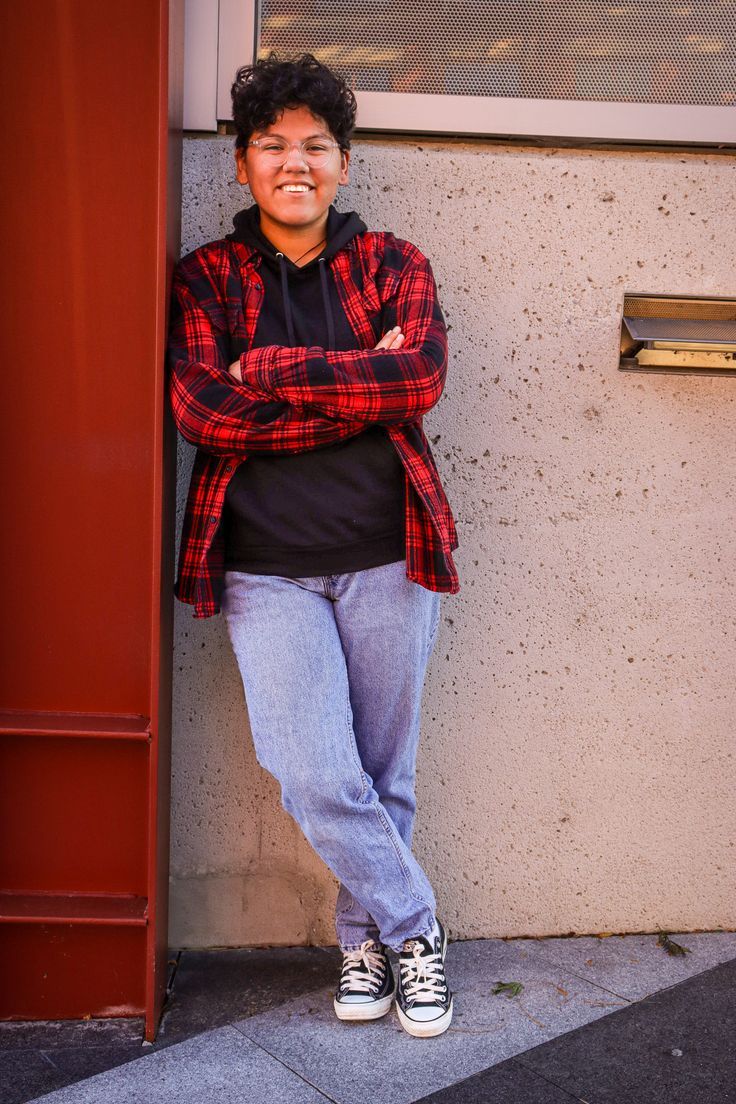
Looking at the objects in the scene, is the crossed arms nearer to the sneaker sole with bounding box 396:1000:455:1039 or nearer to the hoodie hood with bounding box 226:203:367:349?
the hoodie hood with bounding box 226:203:367:349

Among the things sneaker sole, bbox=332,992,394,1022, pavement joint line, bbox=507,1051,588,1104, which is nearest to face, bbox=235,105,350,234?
sneaker sole, bbox=332,992,394,1022

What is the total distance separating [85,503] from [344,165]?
1096 millimetres

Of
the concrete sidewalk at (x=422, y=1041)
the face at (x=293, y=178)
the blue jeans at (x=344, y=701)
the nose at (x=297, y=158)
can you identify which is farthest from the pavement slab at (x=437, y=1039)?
the nose at (x=297, y=158)

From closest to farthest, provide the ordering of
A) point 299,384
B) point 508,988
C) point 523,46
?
point 299,384 < point 508,988 < point 523,46

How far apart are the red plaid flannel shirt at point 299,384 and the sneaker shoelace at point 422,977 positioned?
0.97m

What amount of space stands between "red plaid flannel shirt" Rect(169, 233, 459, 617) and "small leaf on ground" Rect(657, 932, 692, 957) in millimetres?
1420

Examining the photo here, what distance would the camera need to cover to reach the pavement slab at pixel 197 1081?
7.62 ft

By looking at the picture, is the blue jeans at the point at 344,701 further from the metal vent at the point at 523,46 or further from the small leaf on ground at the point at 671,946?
the metal vent at the point at 523,46

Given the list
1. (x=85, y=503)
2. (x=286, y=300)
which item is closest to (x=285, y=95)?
(x=286, y=300)

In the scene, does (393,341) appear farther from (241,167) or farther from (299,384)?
(241,167)


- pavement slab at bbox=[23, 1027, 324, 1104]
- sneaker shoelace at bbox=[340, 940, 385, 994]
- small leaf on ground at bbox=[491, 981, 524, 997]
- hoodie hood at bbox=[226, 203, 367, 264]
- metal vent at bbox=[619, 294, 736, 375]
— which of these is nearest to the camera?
pavement slab at bbox=[23, 1027, 324, 1104]

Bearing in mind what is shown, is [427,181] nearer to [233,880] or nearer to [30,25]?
[30,25]

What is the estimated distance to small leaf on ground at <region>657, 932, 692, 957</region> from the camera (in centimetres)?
307

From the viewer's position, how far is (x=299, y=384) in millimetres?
2334
